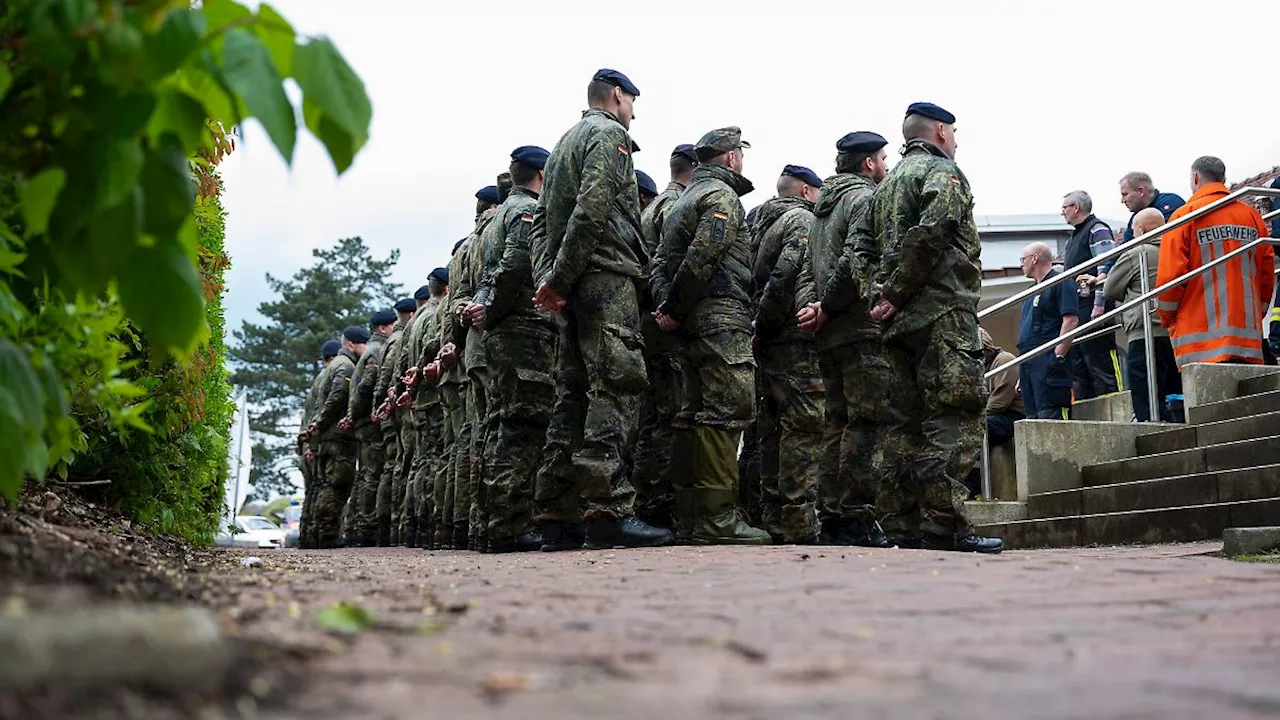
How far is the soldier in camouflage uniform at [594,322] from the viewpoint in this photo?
7.65 m

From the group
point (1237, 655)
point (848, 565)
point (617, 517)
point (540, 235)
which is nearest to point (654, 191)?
point (540, 235)

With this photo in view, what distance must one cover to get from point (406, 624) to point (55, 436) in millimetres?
1405

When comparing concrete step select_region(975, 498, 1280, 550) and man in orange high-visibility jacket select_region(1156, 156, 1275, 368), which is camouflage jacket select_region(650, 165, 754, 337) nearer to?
concrete step select_region(975, 498, 1280, 550)

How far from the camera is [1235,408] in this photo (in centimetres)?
958

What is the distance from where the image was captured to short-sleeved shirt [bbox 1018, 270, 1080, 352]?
1248cm

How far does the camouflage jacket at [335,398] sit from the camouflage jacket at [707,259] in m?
9.36

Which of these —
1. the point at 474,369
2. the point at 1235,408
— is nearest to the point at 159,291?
the point at 474,369

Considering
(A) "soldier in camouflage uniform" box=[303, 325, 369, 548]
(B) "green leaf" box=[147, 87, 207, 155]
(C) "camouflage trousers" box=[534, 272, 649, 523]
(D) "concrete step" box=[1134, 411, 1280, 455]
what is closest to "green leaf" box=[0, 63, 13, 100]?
(B) "green leaf" box=[147, 87, 207, 155]

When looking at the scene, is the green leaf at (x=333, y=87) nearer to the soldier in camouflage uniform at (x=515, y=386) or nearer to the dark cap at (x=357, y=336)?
the soldier in camouflage uniform at (x=515, y=386)

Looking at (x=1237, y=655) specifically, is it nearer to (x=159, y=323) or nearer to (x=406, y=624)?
(x=406, y=624)

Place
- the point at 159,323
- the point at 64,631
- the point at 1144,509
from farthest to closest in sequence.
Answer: the point at 1144,509
the point at 159,323
the point at 64,631

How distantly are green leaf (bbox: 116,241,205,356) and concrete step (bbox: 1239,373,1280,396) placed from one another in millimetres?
9073

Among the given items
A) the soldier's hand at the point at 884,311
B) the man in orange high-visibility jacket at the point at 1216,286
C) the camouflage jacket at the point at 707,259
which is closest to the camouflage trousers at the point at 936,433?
the soldier's hand at the point at 884,311

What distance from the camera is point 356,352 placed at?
60.2 feet
